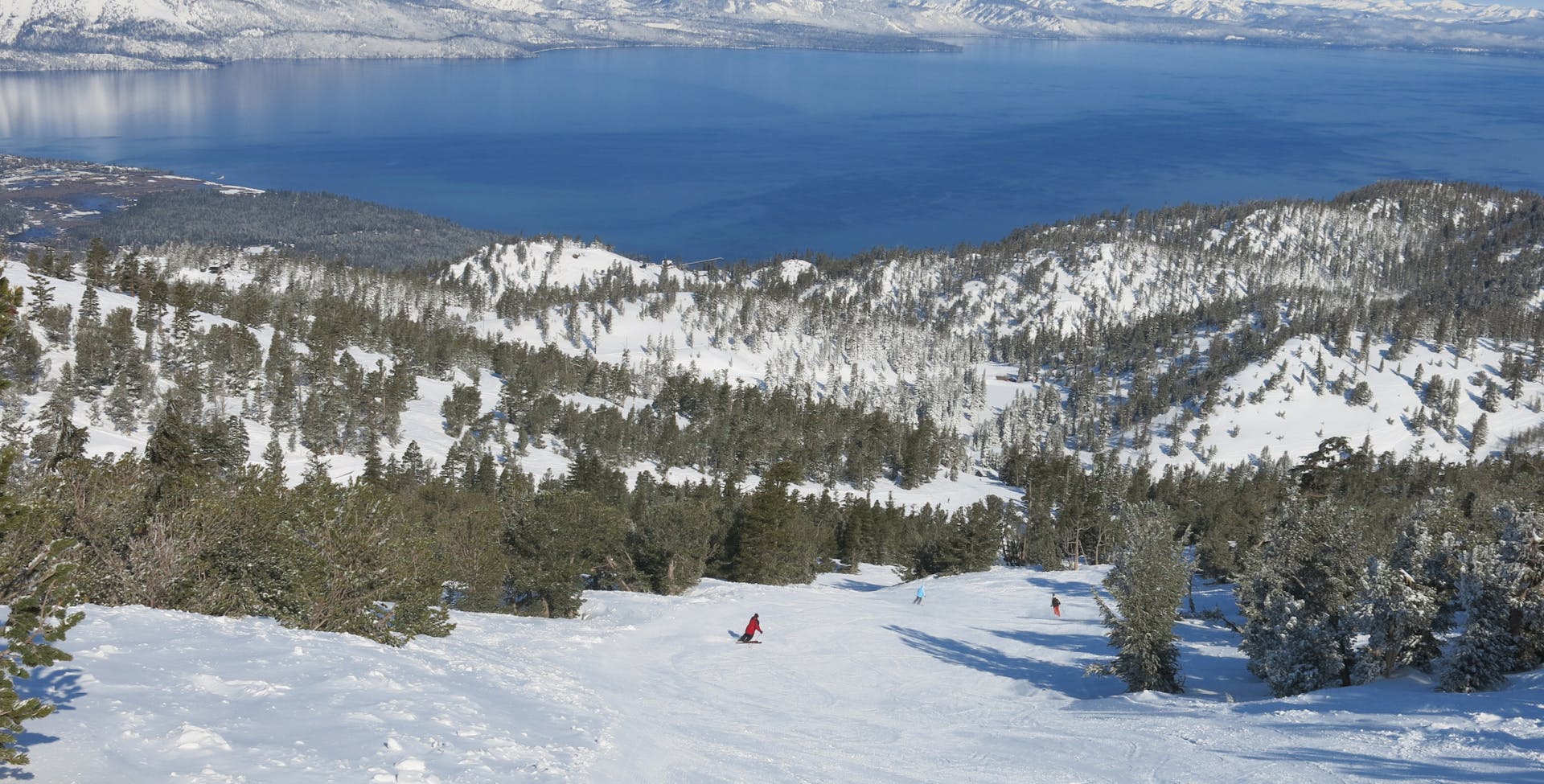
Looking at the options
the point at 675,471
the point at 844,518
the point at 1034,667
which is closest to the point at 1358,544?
the point at 1034,667

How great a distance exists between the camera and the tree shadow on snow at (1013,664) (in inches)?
1387

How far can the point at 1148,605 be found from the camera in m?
32.1

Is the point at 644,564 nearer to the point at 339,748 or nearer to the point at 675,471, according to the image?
the point at 339,748

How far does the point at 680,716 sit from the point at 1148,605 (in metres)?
16.1

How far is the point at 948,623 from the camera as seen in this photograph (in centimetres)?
4816

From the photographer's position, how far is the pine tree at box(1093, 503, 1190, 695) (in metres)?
31.9

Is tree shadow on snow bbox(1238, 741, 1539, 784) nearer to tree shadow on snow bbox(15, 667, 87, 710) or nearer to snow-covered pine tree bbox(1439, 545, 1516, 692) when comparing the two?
snow-covered pine tree bbox(1439, 545, 1516, 692)

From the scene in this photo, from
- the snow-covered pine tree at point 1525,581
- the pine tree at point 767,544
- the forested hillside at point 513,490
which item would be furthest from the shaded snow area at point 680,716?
the pine tree at point 767,544

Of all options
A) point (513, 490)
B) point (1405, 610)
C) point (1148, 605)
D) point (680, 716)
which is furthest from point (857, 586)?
point (1405, 610)

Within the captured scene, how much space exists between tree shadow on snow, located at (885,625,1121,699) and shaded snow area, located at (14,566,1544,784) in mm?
153

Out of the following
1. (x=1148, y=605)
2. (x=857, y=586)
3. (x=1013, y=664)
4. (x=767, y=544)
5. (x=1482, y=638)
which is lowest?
(x=857, y=586)

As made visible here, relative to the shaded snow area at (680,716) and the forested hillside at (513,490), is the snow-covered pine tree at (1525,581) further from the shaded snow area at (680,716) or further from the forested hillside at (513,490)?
the shaded snow area at (680,716)

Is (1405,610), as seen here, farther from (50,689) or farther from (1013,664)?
(50,689)

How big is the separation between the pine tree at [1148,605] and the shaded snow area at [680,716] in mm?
1189
